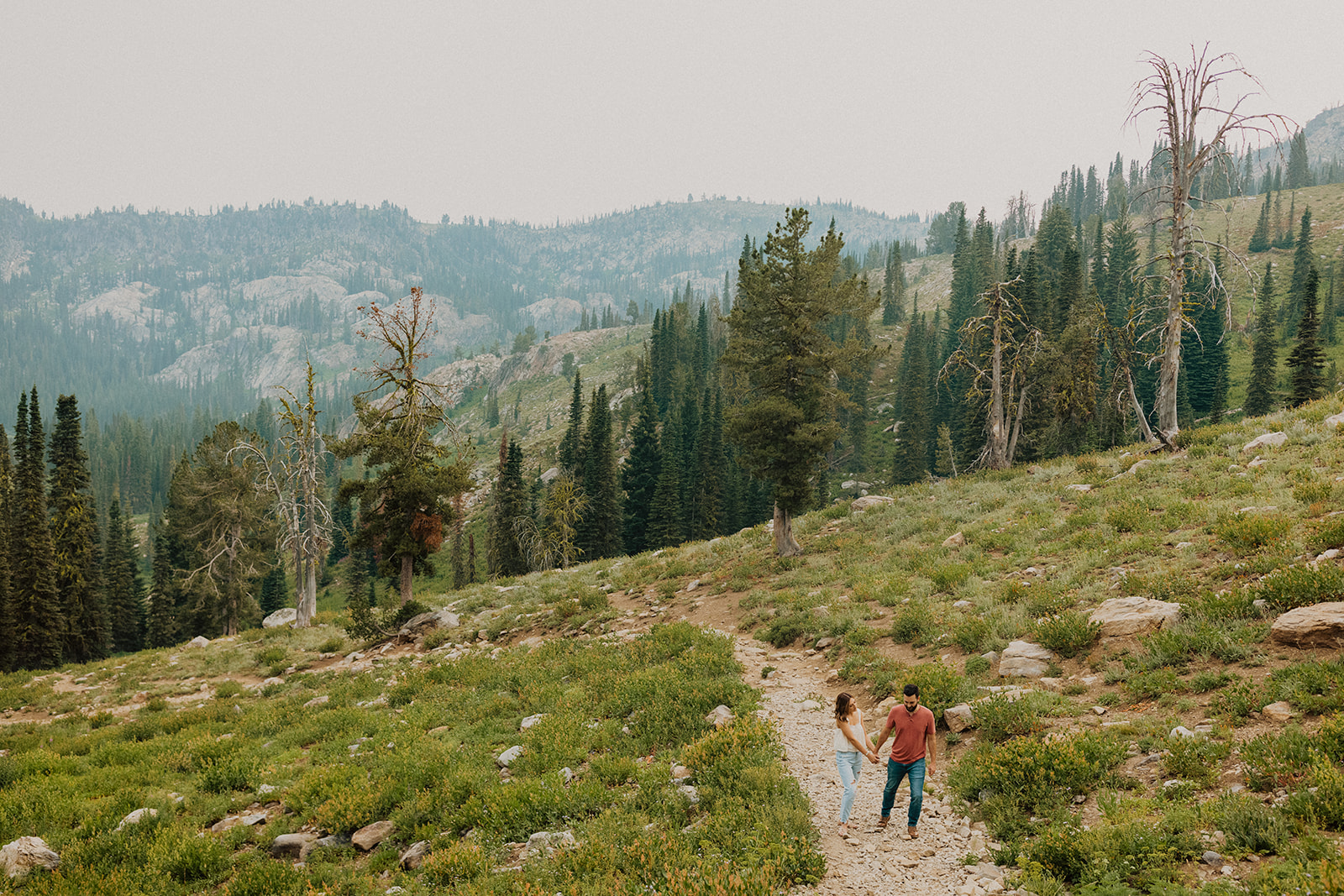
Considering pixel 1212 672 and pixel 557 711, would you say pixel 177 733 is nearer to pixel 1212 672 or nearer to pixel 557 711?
pixel 557 711

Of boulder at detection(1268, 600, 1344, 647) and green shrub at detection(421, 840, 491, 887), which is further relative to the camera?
boulder at detection(1268, 600, 1344, 647)

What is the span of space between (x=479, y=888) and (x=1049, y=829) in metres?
6.49

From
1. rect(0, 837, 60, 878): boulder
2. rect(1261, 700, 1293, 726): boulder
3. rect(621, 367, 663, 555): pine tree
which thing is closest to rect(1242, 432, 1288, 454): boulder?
rect(1261, 700, 1293, 726): boulder

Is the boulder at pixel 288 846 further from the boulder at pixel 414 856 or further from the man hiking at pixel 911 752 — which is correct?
the man hiking at pixel 911 752

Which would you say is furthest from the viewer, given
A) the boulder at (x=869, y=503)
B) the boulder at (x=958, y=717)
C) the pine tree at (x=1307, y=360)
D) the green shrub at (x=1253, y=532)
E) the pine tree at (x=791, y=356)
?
the pine tree at (x=1307, y=360)

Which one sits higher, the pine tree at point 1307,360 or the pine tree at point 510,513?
the pine tree at point 1307,360

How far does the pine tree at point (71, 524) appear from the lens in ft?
152

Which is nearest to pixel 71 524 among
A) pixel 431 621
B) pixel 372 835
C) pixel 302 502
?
pixel 302 502

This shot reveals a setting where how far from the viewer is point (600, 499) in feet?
209

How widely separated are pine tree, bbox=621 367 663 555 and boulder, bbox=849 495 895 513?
37.5 metres

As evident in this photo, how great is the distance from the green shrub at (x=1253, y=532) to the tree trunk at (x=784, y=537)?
1303 centimetres

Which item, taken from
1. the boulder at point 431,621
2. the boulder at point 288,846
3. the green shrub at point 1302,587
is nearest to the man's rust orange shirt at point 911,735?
the green shrub at point 1302,587

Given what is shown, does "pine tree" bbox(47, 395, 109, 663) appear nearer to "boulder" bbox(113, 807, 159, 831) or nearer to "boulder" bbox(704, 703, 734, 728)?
"boulder" bbox(113, 807, 159, 831)

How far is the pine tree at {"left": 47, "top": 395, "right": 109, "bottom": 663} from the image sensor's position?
46.4 meters
